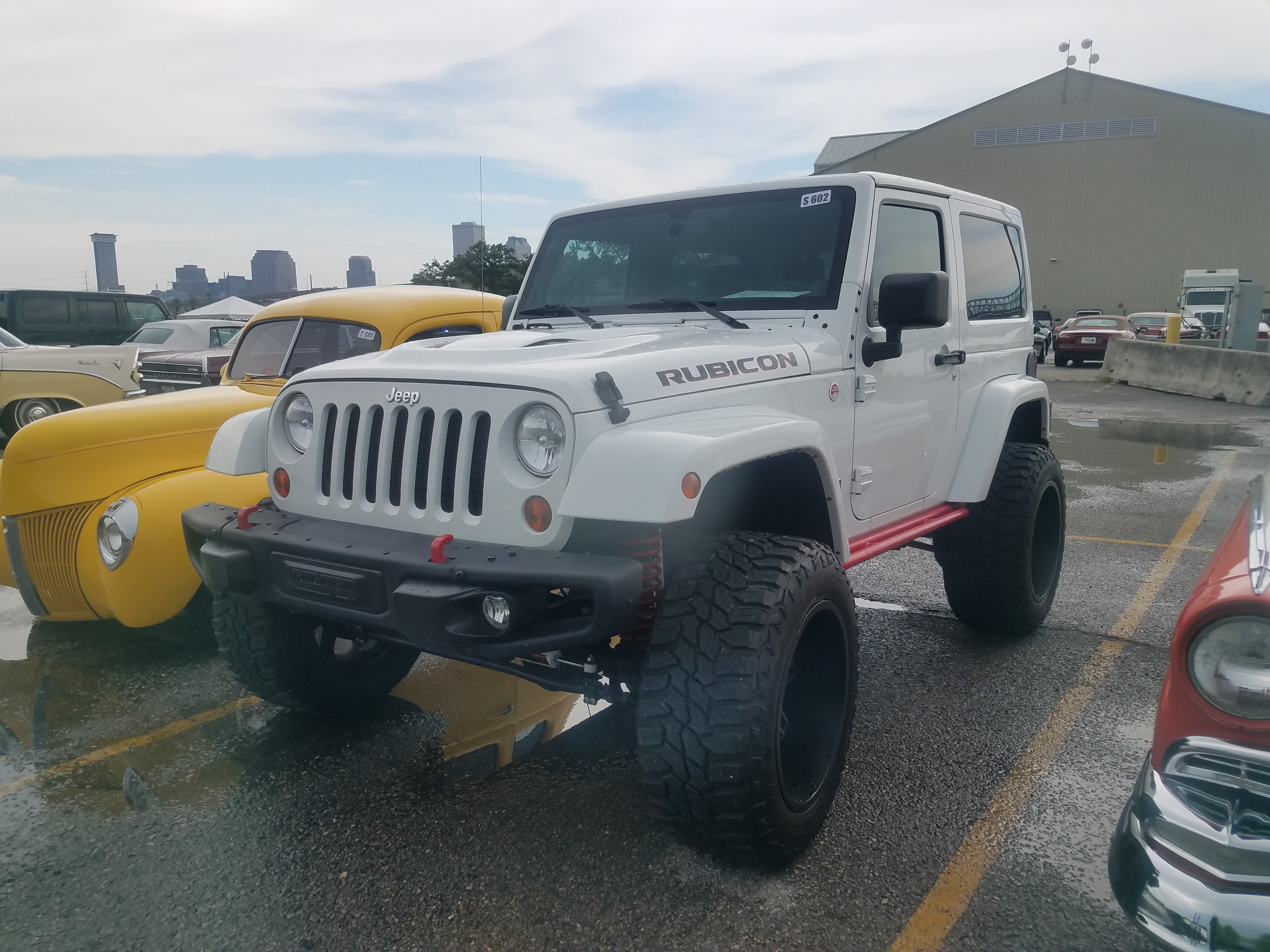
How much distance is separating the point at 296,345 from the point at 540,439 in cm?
350

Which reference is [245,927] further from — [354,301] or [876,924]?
[354,301]

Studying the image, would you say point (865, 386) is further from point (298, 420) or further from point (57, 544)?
point (57, 544)

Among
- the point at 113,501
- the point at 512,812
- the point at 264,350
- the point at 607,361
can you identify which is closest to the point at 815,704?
the point at 512,812

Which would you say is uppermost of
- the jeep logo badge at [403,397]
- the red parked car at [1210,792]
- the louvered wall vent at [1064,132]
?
the louvered wall vent at [1064,132]

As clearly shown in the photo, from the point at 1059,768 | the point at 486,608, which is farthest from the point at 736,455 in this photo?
the point at 1059,768

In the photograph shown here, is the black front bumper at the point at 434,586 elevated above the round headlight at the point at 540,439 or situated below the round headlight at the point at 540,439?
below

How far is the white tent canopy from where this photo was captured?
19.9m

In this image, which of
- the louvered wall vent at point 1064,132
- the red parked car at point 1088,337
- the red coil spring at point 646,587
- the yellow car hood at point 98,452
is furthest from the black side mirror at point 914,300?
the louvered wall vent at point 1064,132

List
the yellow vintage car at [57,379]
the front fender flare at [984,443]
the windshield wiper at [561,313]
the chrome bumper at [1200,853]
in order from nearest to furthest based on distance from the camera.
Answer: the chrome bumper at [1200,853] < the windshield wiper at [561,313] < the front fender flare at [984,443] < the yellow vintage car at [57,379]

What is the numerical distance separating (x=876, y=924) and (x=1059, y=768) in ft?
3.88

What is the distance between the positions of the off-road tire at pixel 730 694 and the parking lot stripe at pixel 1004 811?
1.25 ft

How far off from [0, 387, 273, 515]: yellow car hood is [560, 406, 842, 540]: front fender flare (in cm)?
296

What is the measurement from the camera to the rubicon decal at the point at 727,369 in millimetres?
2756

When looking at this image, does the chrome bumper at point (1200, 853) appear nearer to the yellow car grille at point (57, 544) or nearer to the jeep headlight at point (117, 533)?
the jeep headlight at point (117, 533)
